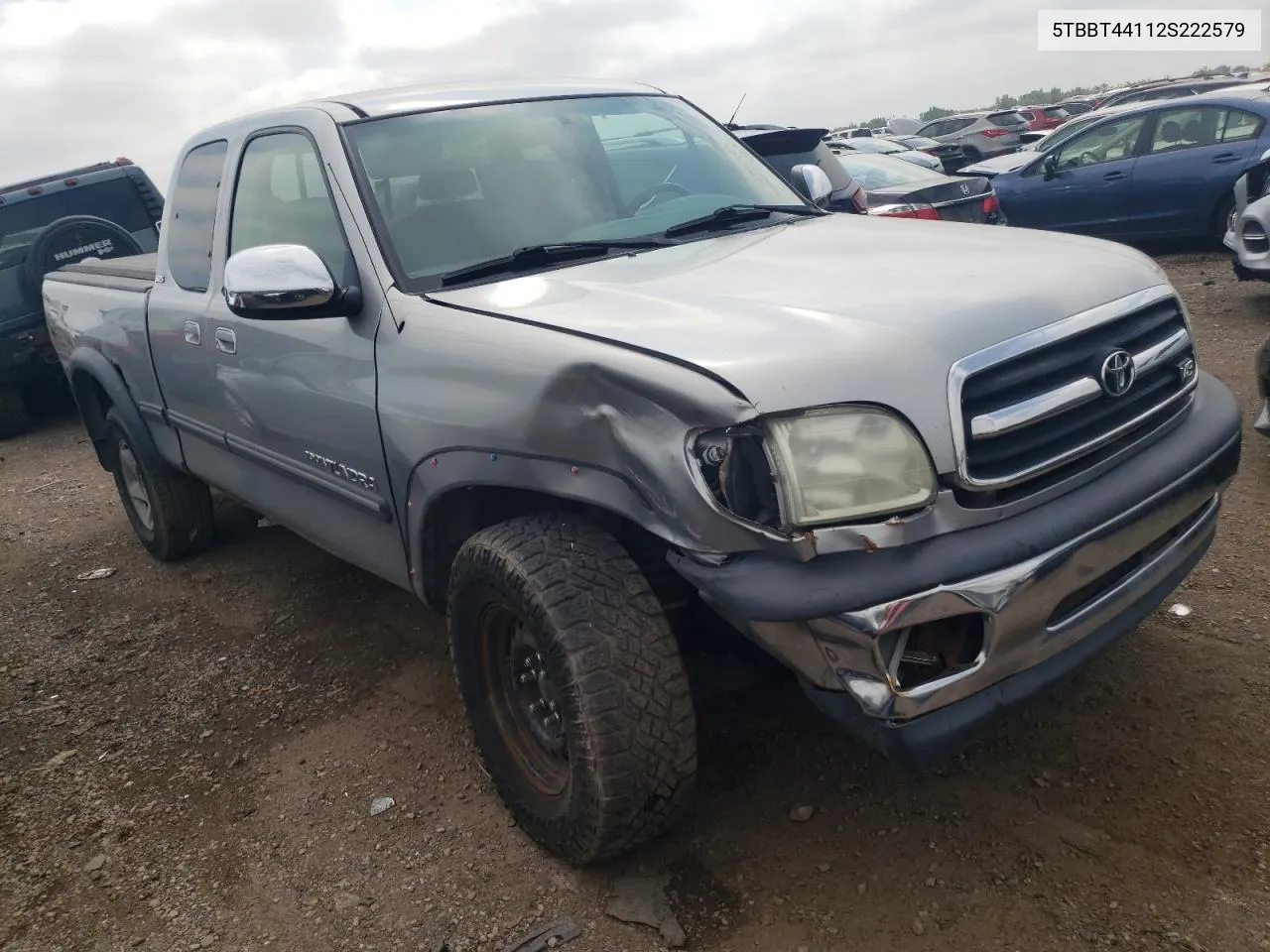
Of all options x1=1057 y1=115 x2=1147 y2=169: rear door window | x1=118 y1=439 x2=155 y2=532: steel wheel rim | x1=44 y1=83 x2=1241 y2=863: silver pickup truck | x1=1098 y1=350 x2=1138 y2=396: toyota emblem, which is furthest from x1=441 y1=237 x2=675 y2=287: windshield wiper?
x1=1057 y1=115 x2=1147 y2=169: rear door window

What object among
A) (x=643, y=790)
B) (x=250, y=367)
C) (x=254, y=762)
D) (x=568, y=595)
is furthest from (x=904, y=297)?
(x=254, y=762)

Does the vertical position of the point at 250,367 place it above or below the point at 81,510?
above

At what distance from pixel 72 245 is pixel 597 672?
7913 millimetres

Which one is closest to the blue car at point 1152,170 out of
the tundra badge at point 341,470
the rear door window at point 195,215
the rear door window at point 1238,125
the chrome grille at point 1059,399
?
the rear door window at point 1238,125

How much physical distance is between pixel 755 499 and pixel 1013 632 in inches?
22.6

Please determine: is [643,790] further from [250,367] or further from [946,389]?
[250,367]

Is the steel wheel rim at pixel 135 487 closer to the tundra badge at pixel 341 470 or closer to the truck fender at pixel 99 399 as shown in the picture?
the truck fender at pixel 99 399

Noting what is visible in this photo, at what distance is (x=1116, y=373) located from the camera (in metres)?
2.27

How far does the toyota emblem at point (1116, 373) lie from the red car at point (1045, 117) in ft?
77.6

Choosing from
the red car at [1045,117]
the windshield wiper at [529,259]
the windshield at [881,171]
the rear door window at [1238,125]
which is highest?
the windshield wiper at [529,259]

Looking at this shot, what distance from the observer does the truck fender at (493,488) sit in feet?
7.11

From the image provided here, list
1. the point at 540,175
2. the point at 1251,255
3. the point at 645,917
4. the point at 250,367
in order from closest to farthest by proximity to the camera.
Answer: the point at 645,917 < the point at 540,175 < the point at 250,367 < the point at 1251,255

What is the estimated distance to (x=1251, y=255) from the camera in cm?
697

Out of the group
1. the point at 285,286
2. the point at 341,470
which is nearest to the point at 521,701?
the point at 341,470
